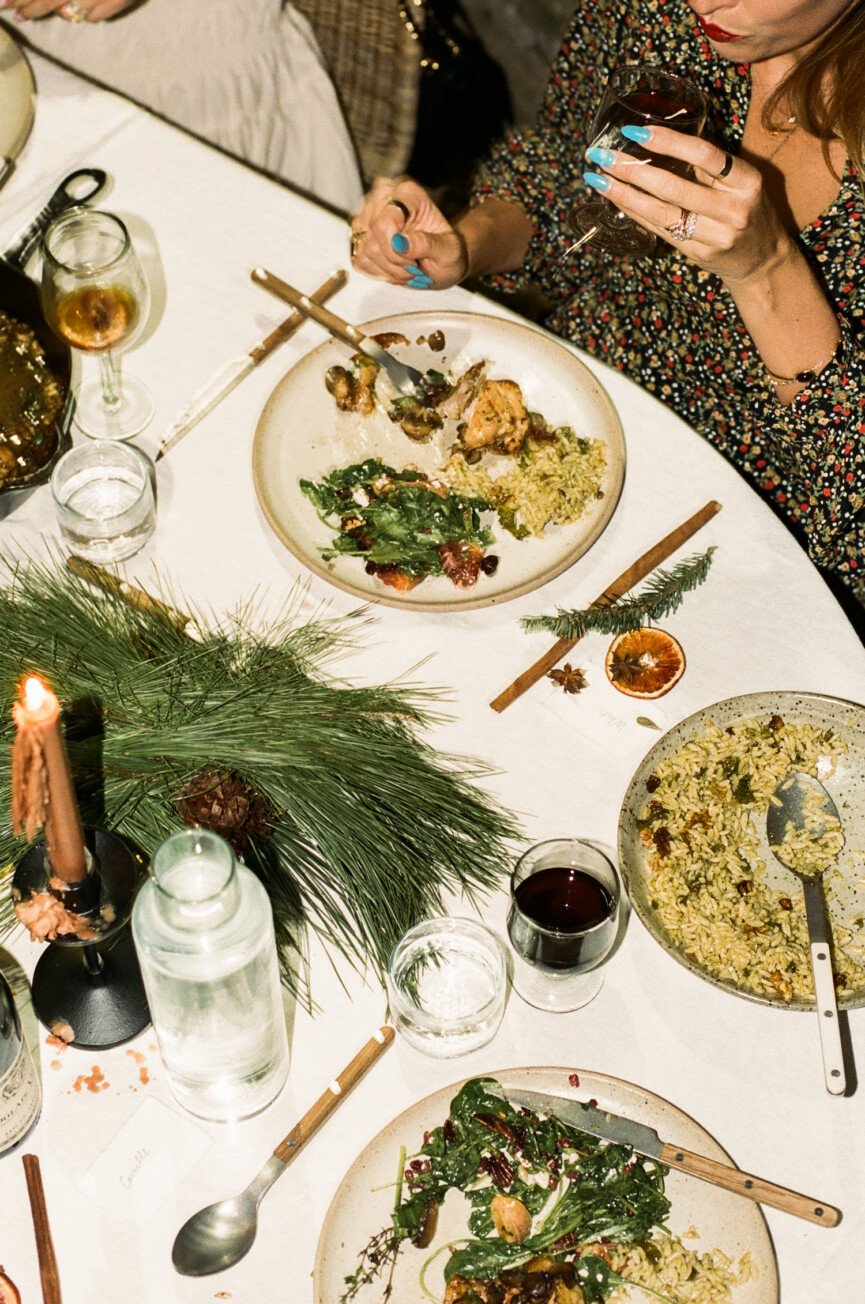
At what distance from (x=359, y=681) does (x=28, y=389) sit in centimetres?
58

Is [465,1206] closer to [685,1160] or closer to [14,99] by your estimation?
[685,1160]

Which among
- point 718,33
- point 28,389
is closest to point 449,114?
point 718,33

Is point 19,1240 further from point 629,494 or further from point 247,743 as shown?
point 629,494

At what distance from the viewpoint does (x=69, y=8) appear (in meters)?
2.22

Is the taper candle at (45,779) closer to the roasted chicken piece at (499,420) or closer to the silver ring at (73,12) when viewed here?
the roasted chicken piece at (499,420)

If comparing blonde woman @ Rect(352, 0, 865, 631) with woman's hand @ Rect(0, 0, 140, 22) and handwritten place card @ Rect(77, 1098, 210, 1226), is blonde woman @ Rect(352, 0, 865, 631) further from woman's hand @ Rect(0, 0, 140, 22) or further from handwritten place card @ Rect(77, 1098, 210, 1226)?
handwritten place card @ Rect(77, 1098, 210, 1226)

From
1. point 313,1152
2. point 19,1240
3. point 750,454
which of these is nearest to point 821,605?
point 750,454

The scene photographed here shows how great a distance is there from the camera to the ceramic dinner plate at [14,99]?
202 cm

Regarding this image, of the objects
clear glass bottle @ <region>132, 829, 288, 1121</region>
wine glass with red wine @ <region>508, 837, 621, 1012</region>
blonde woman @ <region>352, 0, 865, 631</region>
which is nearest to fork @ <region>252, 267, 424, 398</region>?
blonde woman @ <region>352, 0, 865, 631</region>

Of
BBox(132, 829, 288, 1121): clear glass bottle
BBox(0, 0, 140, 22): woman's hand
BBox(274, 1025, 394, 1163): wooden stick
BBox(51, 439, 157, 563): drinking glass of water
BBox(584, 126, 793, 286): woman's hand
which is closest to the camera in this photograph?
BBox(132, 829, 288, 1121): clear glass bottle

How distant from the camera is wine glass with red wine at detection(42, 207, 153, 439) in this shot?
161 cm

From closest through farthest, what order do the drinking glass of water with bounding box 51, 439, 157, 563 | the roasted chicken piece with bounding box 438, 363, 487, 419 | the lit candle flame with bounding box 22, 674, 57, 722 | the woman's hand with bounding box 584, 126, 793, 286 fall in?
1. the lit candle flame with bounding box 22, 674, 57, 722
2. the woman's hand with bounding box 584, 126, 793, 286
3. the drinking glass of water with bounding box 51, 439, 157, 563
4. the roasted chicken piece with bounding box 438, 363, 487, 419

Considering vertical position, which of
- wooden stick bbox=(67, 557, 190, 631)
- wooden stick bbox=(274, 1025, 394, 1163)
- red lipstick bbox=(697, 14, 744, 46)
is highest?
red lipstick bbox=(697, 14, 744, 46)

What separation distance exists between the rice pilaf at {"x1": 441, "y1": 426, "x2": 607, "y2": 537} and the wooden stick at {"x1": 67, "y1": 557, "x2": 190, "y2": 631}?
39 cm
